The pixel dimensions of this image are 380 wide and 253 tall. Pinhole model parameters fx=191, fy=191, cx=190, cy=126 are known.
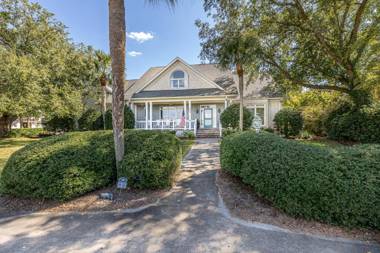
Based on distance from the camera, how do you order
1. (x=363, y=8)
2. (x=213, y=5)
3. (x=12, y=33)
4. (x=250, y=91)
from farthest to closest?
(x=250, y=91)
(x=12, y=33)
(x=213, y=5)
(x=363, y=8)

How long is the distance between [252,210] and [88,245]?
2.99m

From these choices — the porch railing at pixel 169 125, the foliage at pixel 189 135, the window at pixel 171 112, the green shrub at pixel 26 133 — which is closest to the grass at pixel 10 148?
the foliage at pixel 189 135

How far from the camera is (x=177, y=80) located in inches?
712

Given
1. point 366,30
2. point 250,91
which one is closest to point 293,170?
point 366,30

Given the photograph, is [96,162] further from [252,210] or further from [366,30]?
[366,30]

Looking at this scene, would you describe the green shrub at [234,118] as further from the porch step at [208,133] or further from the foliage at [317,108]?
the foliage at [317,108]

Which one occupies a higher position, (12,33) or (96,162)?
(12,33)

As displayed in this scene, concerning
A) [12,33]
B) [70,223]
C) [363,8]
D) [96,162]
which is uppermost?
[12,33]

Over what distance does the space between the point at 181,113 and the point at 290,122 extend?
9.54 metres

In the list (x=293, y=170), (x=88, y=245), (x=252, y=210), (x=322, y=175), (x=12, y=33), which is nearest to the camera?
(x=88, y=245)

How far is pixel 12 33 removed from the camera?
15.6 meters

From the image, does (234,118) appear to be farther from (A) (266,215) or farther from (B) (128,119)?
(A) (266,215)

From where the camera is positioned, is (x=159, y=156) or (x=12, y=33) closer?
(x=159, y=156)

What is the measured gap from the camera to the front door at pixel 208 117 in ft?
59.3
